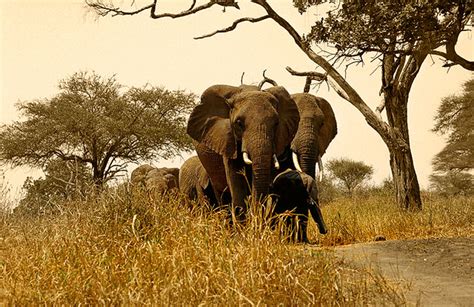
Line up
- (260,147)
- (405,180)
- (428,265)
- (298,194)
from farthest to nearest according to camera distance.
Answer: (405,180), (298,194), (260,147), (428,265)

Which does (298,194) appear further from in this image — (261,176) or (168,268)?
(168,268)

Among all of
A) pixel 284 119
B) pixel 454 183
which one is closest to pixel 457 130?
pixel 454 183

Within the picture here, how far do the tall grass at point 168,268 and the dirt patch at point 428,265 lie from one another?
11.8 inches

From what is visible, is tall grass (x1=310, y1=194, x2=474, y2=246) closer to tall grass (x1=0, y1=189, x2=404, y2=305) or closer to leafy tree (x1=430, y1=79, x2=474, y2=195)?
tall grass (x1=0, y1=189, x2=404, y2=305)

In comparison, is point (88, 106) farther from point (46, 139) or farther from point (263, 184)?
point (263, 184)

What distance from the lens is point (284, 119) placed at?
832cm

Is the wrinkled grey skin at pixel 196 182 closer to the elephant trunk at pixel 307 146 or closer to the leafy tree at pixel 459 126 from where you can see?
the elephant trunk at pixel 307 146

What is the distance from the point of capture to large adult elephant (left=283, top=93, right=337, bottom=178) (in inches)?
352

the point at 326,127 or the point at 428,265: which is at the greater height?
the point at 326,127

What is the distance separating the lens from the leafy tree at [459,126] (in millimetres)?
23891

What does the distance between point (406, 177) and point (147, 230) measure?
24.8 feet

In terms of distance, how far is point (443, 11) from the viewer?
8117 millimetres

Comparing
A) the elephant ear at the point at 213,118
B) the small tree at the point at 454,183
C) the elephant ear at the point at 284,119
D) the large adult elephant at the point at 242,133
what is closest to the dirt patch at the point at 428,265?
the large adult elephant at the point at 242,133

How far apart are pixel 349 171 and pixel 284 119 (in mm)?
22875
